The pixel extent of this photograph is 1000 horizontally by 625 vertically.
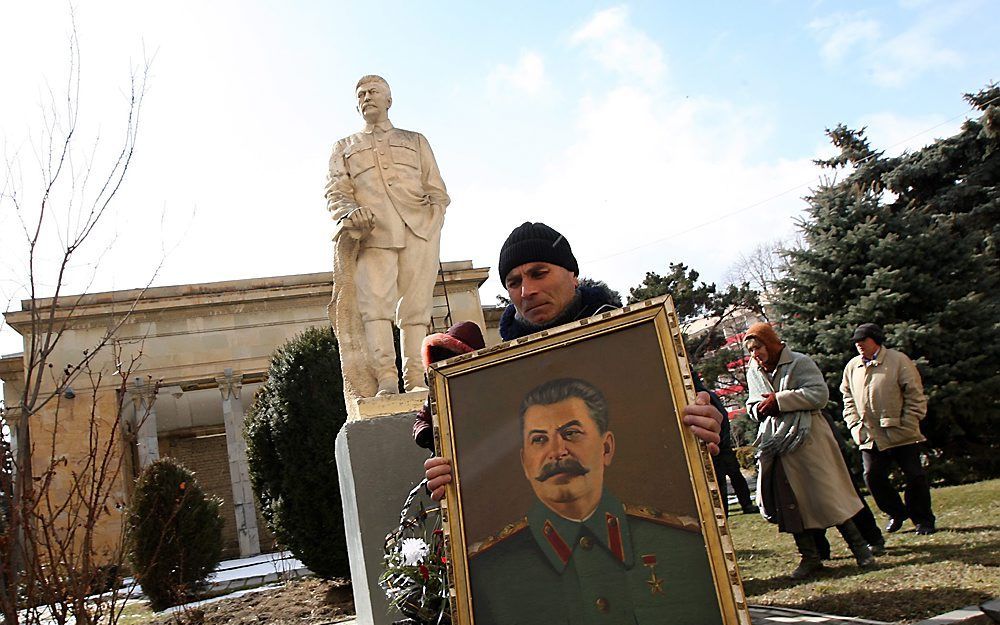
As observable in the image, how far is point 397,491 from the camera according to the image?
4.83 meters

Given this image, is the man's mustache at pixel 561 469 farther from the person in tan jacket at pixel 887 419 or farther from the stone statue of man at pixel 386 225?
the person in tan jacket at pixel 887 419

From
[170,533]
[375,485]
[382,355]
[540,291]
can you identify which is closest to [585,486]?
[540,291]

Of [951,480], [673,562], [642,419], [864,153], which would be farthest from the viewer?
[864,153]

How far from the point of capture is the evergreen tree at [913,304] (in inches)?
466

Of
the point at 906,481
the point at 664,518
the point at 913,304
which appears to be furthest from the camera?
the point at 913,304

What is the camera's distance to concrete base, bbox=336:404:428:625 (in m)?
4.66

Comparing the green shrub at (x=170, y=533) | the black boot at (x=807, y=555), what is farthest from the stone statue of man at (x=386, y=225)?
the green shrub at (x=170, y=533)

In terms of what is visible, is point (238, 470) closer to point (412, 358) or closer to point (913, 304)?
point (412, 358)

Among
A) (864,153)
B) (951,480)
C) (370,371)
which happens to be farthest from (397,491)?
(864,153)

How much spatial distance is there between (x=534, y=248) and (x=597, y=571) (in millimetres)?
1202

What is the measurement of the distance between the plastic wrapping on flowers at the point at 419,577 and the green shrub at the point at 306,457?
5.67 m

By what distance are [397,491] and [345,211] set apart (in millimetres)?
2459

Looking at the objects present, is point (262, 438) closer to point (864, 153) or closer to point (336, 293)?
point (336, 293)

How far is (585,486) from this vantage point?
7.25 ft
